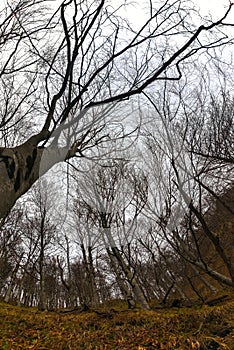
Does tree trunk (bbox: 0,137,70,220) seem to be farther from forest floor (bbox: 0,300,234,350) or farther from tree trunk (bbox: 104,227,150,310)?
tree trunk (bbox: 104,227,150,310)

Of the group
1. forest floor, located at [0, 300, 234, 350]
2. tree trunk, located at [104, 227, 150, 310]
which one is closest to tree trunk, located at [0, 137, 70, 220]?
forest floor, located at [0, 300, 234, 350]

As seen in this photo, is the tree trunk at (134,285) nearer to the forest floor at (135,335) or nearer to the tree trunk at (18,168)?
the forest floor at (135,335)

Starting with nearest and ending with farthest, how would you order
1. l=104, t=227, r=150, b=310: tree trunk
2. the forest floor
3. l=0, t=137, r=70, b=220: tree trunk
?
l=0, t=137, r=70, b=220: tree trunk
the forest floor
l=104, t=227, r=150, b=310: tree trunk

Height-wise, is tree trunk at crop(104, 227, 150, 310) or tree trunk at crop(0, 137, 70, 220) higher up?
tree trunk at crop(104, 227, 150, 310)

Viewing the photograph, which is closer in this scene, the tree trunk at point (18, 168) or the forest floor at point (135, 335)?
the tree trunk at point (18, 168)

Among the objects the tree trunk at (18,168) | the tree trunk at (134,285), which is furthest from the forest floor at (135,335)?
the tree trunk at (18,168)

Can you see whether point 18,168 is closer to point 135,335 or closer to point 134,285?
point 135,335

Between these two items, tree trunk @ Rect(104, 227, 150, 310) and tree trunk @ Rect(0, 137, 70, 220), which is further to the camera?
tree trunk @ Rect(104, 227, 150, 310)

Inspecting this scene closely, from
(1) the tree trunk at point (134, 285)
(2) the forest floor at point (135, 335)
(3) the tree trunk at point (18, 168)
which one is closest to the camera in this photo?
(3) the tree trunk at point (18, 168)

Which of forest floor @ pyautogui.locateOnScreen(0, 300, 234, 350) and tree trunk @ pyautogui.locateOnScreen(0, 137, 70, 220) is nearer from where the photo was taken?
tree trunk @ pyautogui.locateOnScreen(0, 137, 70, 220)

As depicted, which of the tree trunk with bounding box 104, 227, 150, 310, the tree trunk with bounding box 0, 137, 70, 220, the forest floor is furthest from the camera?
the tree trunk with bounding box 104, 227, 150, 310

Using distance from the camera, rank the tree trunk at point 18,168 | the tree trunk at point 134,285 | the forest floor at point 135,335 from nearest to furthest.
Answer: the tree trunk at point 18,168 → the forest floor at point 135,335 → the tree trunk at point 134,285

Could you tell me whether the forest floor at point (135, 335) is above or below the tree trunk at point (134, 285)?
below

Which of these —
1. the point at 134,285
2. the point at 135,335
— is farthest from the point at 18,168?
the point at 134,285
